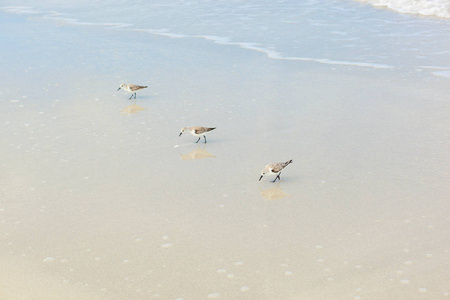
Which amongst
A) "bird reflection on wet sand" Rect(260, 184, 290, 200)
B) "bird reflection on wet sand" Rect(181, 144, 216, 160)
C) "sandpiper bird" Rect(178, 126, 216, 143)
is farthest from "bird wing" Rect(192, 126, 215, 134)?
"bird reflection on wet sand" Rect(260, 184, 290, 200)

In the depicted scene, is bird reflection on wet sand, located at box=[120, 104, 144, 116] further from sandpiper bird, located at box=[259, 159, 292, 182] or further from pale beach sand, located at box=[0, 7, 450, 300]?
sandpiper bird, located at box=[259, 159, 292, 182]

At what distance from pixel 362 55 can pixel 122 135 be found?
5154mm

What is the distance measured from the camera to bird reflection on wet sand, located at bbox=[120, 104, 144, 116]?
24.2 ft

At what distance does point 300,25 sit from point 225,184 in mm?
7901

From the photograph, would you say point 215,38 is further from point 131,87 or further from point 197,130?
point 197,130

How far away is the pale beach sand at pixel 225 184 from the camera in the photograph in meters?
3.91

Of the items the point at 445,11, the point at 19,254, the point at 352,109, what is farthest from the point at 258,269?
the point at 445,11

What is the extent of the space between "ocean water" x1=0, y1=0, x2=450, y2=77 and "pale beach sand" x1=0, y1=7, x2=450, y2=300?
0.91 m

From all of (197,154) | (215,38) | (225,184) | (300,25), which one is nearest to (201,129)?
(197,154)

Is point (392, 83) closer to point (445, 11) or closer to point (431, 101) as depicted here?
point (431, 101)

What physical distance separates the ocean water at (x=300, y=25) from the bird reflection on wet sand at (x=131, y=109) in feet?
10.6

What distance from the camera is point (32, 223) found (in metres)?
4.63

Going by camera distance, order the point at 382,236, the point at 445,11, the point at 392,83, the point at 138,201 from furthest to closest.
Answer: the point at 445,11
the point at 392,83
the point at 138,201
the point at 382,236

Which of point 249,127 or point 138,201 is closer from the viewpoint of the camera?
point 138,201
